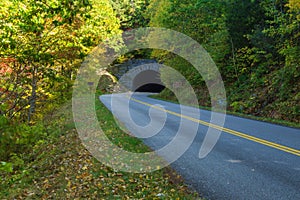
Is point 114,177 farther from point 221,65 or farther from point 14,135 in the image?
point 221,65

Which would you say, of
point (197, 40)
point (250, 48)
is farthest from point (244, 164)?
point (197, 40)

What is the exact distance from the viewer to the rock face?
174ft

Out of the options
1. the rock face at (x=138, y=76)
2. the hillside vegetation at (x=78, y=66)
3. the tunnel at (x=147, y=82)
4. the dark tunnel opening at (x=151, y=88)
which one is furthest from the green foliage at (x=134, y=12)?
the hillside vegetation at (x=78, y=66)

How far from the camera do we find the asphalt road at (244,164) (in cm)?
568

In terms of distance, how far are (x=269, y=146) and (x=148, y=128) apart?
5.52 metres

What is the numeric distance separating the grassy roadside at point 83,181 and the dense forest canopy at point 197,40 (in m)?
1.11

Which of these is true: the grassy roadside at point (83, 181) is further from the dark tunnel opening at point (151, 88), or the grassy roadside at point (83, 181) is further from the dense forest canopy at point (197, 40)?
the dark tunnel opening at point (151, 88)

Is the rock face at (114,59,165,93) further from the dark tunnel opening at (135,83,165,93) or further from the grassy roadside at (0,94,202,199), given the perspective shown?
the grassy roadside at (0,94,202,199)

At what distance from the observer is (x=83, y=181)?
6789mm

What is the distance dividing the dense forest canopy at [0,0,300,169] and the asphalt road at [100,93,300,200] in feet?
12.3

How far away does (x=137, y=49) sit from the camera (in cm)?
5444

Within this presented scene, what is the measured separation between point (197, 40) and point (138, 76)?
29.0 meters

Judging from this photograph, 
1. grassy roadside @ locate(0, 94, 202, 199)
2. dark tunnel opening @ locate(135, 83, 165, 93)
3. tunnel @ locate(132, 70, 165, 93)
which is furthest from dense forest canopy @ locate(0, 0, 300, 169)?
dark tunnel opening @ locate(135, 83, 165, 93)

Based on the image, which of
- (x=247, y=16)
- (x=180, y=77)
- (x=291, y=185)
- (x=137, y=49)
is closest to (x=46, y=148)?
(x=291, y=185)
